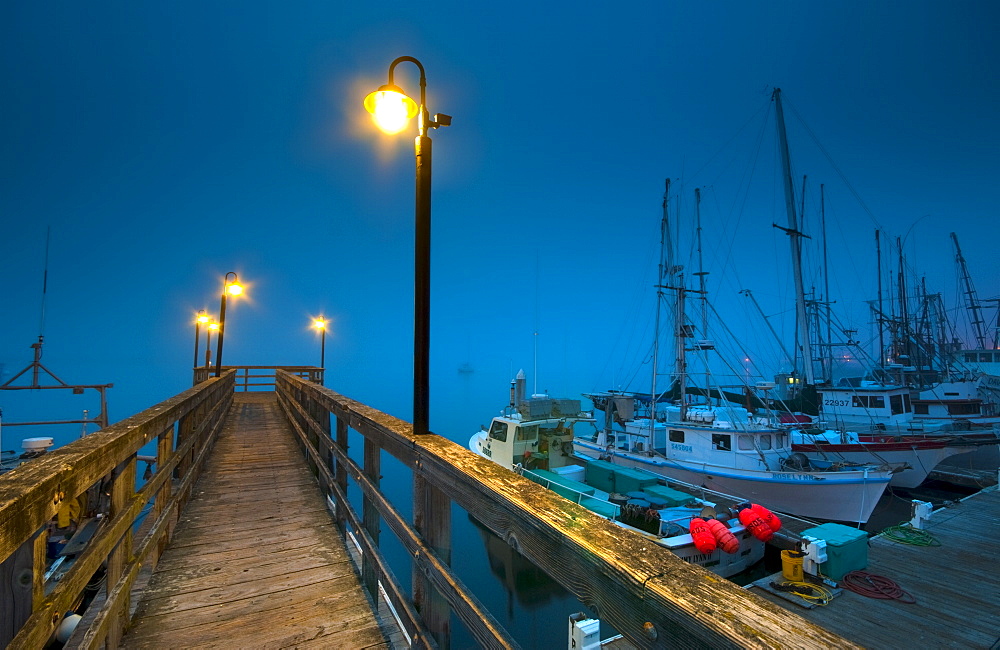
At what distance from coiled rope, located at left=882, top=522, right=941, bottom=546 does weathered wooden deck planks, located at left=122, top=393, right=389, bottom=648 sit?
1450cm

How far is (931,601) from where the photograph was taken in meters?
8.64

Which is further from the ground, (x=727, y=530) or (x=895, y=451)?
(x=895, y=451)

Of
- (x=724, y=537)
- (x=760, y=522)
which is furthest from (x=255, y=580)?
(x=760, y=522)

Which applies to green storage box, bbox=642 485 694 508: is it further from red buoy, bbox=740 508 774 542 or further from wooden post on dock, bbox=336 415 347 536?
wooden post on dock, bbox=336 415 347 536

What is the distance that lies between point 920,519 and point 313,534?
16329mm

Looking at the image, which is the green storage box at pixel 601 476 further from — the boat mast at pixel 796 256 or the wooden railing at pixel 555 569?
the boat mast at pixel 796 256

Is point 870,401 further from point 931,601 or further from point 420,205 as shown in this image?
point 420,205

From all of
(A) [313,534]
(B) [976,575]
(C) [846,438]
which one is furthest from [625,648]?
(C) [846,438]

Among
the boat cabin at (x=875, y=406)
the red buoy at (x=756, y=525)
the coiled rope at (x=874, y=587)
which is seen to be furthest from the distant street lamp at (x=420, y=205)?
the boat cabin at (x=875, y=406)

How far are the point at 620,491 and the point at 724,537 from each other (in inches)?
180

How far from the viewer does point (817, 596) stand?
8898mm

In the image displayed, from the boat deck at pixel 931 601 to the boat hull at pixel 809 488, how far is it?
2966 mm

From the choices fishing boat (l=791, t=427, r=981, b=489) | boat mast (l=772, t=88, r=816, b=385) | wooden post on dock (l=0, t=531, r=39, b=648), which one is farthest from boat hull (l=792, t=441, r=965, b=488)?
wooden post on dock (l=0, t=531, r=39, b=648)

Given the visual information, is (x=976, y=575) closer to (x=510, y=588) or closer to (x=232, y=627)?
(x=510, y=588)
